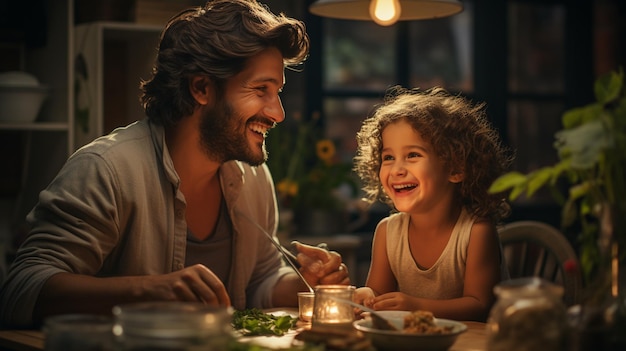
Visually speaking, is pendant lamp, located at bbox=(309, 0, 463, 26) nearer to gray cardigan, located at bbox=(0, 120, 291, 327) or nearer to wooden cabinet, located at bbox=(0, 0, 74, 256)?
gray cardigan, located at bbox=(0, 120, 291, 327)

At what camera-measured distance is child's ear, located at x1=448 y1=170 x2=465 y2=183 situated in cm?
225

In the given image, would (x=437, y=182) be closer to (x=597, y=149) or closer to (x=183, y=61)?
(x=183, y=61)

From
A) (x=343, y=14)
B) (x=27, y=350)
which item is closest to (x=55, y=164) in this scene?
(x=343, y=14)

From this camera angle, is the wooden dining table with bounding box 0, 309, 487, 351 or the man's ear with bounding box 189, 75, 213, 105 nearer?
the wooden dining table with bounding box 0, 309, 487, 351

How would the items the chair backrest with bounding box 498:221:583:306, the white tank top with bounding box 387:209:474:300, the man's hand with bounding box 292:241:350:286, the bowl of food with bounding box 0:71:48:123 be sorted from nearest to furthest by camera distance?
the man's hand with bounding box 292:241:350:286
the white tank top with bounding box 387:209:474:300
the chair backrest with bounding box 498:221:583:306
the bowl of food with bounding box 0:71:48:123

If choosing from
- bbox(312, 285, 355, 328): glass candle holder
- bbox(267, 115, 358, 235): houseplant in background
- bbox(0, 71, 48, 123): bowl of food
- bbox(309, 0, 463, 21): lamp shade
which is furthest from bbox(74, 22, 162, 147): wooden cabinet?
bbox(312, 285, 355, 328): glass candle holder

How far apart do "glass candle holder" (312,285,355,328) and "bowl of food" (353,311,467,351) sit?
9 cm

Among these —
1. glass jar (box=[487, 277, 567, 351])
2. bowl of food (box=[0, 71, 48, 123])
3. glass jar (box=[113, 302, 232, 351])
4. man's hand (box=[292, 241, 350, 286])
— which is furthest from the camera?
bowl of food (box=[0, 71, 48, 123])

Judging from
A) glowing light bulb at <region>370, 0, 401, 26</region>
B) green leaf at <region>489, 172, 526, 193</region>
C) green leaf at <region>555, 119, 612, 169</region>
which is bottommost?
green leaf at <region>489, 172, 526, 193</region>

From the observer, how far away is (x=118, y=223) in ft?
6.59

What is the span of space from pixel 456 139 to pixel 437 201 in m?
0.16

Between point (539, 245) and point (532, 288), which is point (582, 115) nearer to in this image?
point (532, 288)

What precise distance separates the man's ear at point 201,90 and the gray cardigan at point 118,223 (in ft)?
0.44

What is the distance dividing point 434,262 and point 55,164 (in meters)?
1.67
